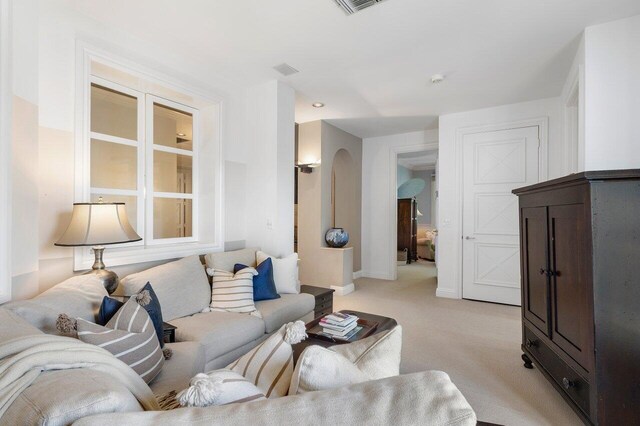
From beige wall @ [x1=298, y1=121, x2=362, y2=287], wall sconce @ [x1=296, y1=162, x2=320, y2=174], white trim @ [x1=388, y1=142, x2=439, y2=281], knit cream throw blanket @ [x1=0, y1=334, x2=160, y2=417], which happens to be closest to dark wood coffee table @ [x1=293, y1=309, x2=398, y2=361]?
Result: knit cream throw blanket @ [x1=0, y1=334, x2=160, y2=417]

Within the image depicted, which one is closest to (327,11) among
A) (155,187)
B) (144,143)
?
(144,143)

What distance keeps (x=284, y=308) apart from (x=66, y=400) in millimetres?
2125

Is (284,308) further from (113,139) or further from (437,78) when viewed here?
(437,78)

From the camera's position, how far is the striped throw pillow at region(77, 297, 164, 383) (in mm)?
1233

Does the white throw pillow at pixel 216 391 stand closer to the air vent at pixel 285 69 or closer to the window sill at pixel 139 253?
the window sill at pixel 139 253

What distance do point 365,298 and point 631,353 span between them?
3054 millimetres

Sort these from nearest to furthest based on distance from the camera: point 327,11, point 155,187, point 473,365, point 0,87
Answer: point 0,87 → point 327,11 → point 473,365 → point 155,187

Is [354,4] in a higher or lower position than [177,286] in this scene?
higher

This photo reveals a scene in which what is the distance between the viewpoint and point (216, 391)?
0.64 m

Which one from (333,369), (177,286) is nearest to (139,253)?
(177,286)

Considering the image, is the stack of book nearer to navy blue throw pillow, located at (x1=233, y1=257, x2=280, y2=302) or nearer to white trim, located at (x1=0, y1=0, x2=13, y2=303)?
navy blue throw pillow, located at (x1=233, y1=257, x2=280, y2=302)

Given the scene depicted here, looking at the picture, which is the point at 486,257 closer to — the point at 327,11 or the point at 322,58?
the point at 322,58

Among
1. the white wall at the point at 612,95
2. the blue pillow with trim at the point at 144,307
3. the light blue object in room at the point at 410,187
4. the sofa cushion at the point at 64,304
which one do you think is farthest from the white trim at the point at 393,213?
the sofa cushion at the point at 64,304

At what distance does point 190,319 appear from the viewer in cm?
224
